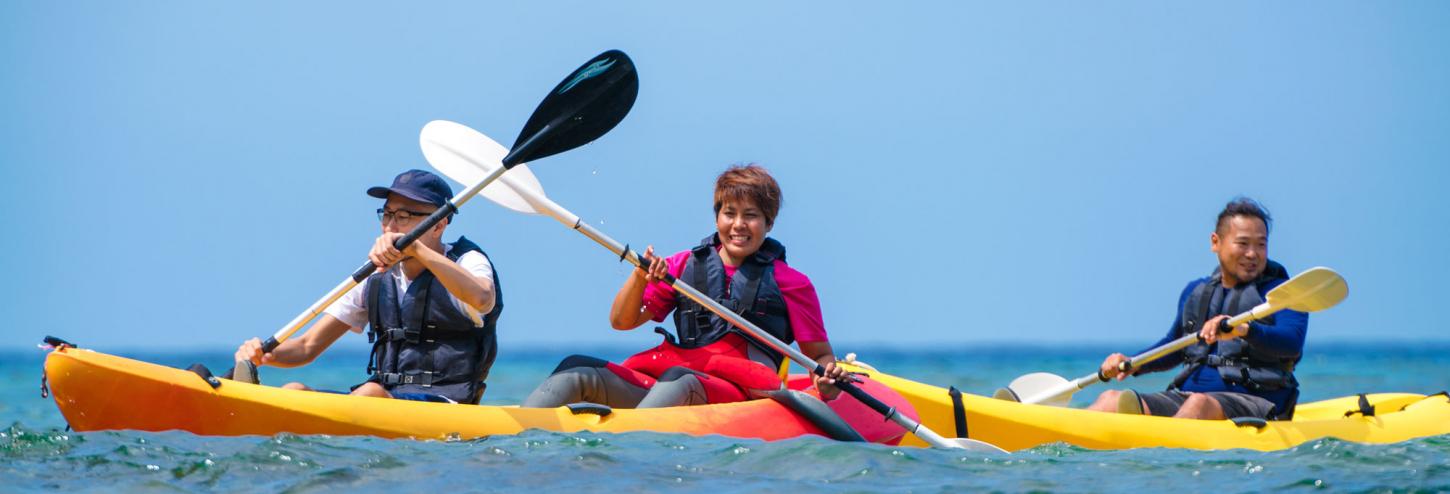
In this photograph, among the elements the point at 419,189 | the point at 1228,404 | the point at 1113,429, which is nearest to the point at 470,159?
the point at 419,189

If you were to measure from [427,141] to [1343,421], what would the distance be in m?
3.63

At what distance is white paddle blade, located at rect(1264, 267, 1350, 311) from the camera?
6027 mm

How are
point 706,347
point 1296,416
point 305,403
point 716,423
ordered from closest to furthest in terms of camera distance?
point 305,403 < point 716,423 < point 706,347 < point 1296,416

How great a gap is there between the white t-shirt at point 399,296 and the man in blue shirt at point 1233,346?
248 cm

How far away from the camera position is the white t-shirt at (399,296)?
16.5 ft

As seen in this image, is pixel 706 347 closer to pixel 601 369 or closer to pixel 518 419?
pixel 601 369

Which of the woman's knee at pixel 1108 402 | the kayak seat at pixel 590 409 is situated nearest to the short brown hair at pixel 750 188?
the kayak seat at pixel 590 409

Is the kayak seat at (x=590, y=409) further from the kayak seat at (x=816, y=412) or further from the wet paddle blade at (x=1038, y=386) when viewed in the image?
the wet paddle blade at (x=1038, y=386)

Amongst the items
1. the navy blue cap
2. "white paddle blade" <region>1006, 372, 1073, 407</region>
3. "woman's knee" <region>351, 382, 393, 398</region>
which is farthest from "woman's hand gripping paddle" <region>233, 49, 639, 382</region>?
"white paddle blade" <region>1006, 372, 1073, 407</region>

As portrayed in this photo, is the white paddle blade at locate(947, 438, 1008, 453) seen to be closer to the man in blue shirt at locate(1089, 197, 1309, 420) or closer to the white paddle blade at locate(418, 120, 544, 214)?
the man in blue shirt at locate(1089, 197, 1309, 420)

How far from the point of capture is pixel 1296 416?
22.5 ft

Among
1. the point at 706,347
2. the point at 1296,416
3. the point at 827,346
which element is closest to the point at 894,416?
the point at 827,346

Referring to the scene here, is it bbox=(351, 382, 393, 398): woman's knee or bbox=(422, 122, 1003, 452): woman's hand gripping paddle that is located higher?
bbox=(422, 122, 1003, 452): woman's hand gripping paddle

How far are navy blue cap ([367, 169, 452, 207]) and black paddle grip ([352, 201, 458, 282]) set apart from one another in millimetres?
59
